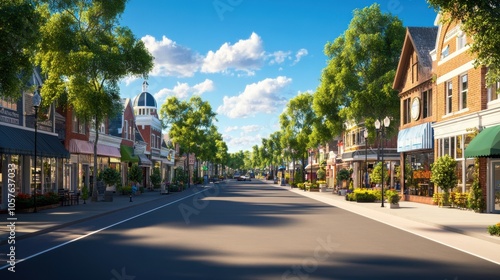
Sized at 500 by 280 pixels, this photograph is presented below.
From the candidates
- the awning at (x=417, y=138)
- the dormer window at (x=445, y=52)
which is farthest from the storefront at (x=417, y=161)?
the dormer window at (x=445, y=52)

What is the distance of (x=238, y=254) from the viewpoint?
12.0m

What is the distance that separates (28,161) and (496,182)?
24583mm

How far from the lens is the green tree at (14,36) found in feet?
46.4

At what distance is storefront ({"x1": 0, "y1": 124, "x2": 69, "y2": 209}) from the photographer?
84.1 feet

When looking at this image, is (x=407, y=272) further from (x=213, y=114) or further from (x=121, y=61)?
(x=213, y=114)

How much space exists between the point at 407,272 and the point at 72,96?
25.0 metres

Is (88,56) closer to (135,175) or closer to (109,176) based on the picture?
(109,176)

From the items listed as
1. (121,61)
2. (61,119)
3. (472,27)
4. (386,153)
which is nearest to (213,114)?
(386,153)

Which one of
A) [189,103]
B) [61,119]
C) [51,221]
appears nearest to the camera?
[51,221]

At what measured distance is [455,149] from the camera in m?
29.2

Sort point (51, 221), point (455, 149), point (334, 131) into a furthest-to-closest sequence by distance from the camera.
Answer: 1. point (334, 131)
2. point (455, 149)
3. point (51, 221)

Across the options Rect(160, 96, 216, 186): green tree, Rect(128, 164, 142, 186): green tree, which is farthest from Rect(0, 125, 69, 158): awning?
Rect(160, 96, 216, 186): green tree

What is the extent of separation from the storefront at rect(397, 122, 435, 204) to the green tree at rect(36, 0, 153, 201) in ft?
57.8

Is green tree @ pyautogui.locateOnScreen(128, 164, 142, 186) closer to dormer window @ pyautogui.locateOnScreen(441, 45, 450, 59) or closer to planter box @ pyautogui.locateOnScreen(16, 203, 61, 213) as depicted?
planter box @ pyautogui.locateOnScreen(16, 203, 61, 213)
